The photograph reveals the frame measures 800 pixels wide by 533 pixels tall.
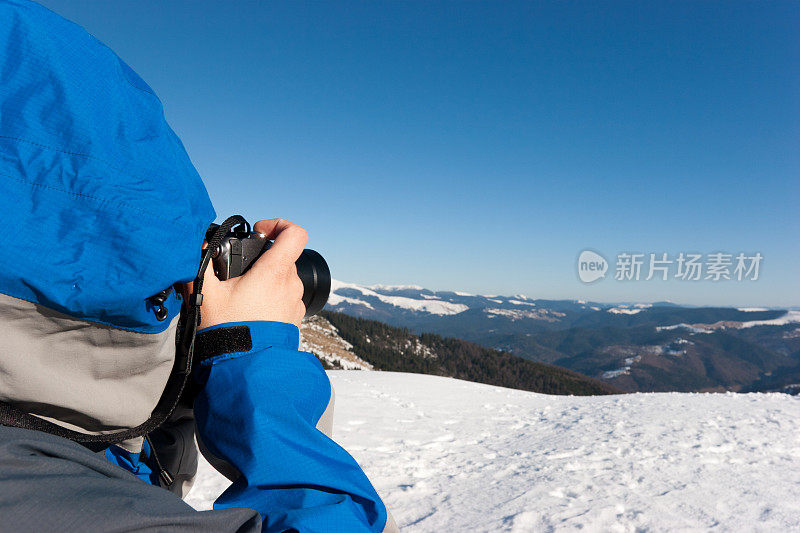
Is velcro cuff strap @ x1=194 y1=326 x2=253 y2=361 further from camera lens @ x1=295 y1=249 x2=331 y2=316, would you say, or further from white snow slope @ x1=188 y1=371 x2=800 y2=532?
white snow slope @ x1=188 y1=371 x2=800 y2=532

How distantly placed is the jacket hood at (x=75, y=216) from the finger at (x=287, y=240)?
297 mm

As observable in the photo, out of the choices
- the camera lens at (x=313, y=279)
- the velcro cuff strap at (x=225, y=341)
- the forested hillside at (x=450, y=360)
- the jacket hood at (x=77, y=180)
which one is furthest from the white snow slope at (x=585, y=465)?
the forested hillside at (x=450, y=360)

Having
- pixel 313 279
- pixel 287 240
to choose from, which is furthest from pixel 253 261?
pixel 313 279

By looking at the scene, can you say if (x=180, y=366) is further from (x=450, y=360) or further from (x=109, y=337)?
(x=450, y=360)

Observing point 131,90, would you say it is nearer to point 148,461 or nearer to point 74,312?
point 74,312

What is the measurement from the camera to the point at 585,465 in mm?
4113

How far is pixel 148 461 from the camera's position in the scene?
1197 mm

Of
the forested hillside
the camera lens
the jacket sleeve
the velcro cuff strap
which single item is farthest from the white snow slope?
the forested hillside

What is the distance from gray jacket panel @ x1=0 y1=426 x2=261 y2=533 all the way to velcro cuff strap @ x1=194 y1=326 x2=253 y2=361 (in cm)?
28

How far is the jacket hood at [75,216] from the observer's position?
0.56 m

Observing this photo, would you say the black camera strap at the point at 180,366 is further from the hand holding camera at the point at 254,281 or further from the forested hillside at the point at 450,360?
the forested hillside at the point at 450,360

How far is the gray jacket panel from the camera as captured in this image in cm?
46

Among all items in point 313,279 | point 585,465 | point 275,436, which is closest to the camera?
Answer: point 275,436

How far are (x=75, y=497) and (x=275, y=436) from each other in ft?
0.94
